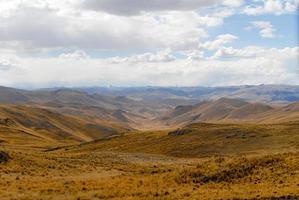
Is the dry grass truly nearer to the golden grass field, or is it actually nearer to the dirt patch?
the golden grass field

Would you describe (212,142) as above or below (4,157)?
below

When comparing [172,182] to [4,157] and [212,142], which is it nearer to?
[4,157]

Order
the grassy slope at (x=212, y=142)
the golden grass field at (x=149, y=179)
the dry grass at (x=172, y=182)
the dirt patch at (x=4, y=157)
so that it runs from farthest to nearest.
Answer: the grassy slope at (x=212, y=142)
the dirt patch at (x=4, y=157)
the golden grass field at (x=149, y=179)
the dry grass at (x=172, y=182)

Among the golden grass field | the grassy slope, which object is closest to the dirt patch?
the golden grass field

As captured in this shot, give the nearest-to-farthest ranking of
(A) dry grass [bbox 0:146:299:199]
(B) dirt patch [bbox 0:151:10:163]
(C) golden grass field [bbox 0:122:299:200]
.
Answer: (A) dry grass [bbox 0:146:299:199]
(C) golden grass field [bbox 0:122:299:200]
(B) dirt patch [bbox 0:151:10:163]

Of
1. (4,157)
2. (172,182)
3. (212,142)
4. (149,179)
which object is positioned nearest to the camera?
(172,182)

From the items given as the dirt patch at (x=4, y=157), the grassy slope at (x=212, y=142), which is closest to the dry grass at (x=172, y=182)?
the dirt patch at (x=4, y=157)

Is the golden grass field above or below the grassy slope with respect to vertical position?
above

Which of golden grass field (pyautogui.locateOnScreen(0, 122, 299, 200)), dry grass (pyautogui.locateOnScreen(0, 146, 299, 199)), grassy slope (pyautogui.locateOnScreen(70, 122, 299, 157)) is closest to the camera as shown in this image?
dry grass (pyautogui.locateOnScreen(0, 146, 299, 199))

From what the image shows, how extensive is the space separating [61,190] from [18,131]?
161 metres

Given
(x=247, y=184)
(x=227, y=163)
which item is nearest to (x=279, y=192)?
(x=247, y=184)

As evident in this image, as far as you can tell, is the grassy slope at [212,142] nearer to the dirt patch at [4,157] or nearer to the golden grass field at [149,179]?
the golden grass field at [149,179]

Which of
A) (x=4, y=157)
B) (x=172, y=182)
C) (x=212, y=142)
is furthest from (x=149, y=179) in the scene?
(x=212, y=142)

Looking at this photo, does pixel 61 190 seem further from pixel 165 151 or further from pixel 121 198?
pixel 165 151
